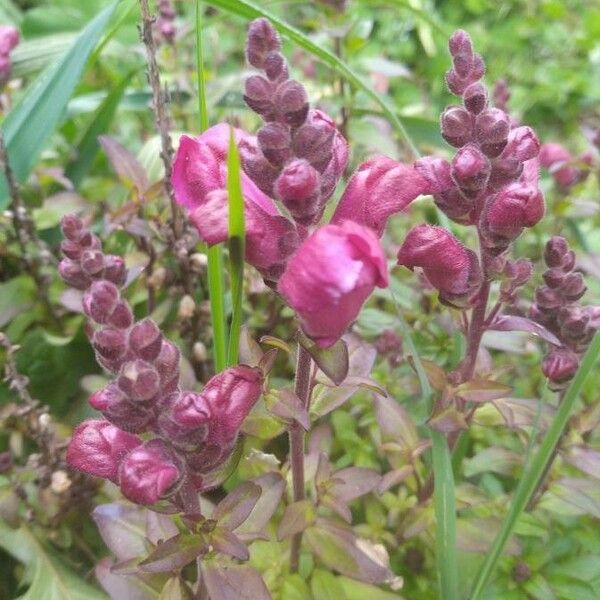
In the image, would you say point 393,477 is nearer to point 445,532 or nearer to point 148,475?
point 445,532

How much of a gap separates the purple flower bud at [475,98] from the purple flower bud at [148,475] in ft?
1.76

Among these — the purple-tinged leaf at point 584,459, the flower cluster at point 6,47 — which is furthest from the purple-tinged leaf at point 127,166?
the purple-tinged leaf at point 584,459

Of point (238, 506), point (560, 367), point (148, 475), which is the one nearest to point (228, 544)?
point (238, 506)

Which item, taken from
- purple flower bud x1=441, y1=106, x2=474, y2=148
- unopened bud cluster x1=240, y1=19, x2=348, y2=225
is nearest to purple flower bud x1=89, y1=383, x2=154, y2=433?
unopened bud cluster x1=240, y1=19, x2=348, y2=225

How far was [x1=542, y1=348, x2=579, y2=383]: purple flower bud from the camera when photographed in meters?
1.01

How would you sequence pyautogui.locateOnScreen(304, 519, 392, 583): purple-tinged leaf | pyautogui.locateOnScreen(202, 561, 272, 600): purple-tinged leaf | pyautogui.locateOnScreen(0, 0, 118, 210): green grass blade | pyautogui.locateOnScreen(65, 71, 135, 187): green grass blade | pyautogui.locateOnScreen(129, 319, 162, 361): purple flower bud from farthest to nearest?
pyautogui.locateOnScreen(65, 71, 135, 187): green grass blade < pyautogui.locateOnScreen(0, 0, 118, 210): green grass blade < pyautogui.locateOnScreen(304, 519, 392, 583): purple-tinged leaf < pyautogui.locateOnScreen(202, 561, 272, 600): purple-tinged leaf < pyautogui.locateOnScreen(129, 319, 162, 361): purple flower bud

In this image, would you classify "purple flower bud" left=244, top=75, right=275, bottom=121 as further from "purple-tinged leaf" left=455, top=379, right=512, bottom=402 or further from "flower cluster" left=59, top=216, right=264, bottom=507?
"purple-tinged leaf" left=455, top=379, right=512, bottom=402

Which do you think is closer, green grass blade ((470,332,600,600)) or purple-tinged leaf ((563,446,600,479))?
green grass blade ((470,332,600,600))

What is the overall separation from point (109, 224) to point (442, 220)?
600mm

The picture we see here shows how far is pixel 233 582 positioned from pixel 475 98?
2.10 feet

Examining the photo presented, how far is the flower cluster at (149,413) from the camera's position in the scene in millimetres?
763

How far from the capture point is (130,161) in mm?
1453

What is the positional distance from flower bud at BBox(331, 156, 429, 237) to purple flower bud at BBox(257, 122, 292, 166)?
0.10 m

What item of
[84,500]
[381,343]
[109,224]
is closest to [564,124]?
[381,343]
